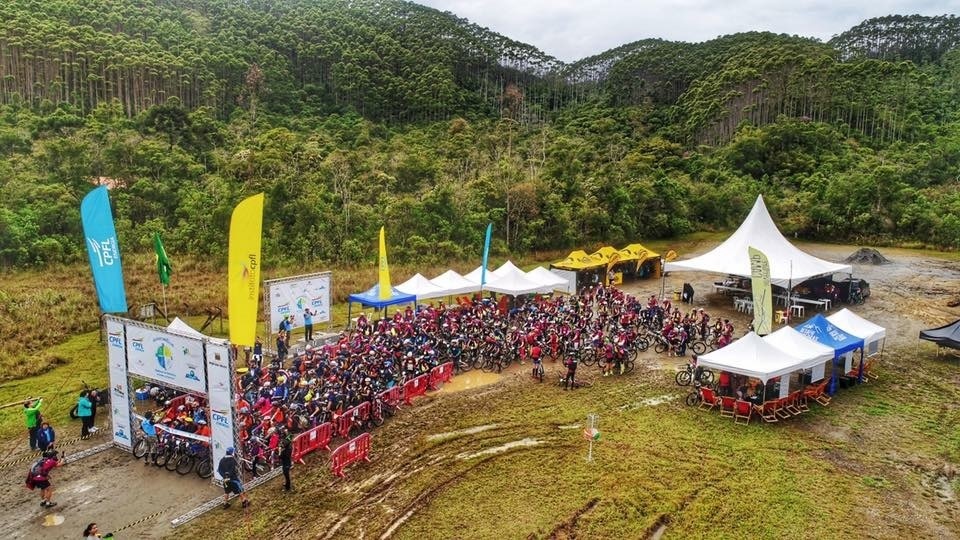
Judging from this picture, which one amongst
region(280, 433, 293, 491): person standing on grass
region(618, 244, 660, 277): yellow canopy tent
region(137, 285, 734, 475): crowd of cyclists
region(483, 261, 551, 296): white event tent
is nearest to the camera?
region(280, 433, 293, 491): person standing on grass

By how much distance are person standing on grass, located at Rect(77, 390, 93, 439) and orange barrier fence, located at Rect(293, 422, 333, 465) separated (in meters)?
5.09

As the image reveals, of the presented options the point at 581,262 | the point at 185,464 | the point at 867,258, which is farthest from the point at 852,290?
the point at 185,464

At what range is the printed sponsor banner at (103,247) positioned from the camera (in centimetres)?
1420

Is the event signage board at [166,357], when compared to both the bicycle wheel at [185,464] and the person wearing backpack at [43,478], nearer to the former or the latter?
the bicycle wheel at [185,464]

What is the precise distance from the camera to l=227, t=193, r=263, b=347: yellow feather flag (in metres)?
12.0

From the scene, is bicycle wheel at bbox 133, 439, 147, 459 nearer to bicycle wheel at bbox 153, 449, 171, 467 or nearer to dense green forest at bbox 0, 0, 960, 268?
bicycle wheel at bbox 153, 449, 171, 467

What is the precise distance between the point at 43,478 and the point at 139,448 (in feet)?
7.28

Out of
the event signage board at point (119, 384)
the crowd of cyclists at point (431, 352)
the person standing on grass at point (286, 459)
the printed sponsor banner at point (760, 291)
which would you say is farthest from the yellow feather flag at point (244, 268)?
the printed sponsor banner at point (760, 291)

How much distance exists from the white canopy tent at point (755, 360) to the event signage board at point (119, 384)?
A: 13687 millimetres

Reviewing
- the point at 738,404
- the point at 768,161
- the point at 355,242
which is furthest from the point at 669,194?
the point at 738,404

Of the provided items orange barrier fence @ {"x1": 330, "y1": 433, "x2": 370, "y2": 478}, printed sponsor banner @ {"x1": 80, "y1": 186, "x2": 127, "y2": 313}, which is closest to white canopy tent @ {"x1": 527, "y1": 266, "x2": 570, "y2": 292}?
orange barrier fence @ {"x1": 330, "y1": 433, "x2": 370, "y2": 478}

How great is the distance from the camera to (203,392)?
38.9ft

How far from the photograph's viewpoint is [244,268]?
39.8ft

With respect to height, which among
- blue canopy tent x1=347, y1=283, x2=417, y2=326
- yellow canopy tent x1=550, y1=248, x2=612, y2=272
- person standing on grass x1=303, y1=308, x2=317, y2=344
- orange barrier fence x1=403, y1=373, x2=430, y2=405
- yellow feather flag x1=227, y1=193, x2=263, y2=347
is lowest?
orange barrier fence x1=403, y1=373, x2=430, y2=405
